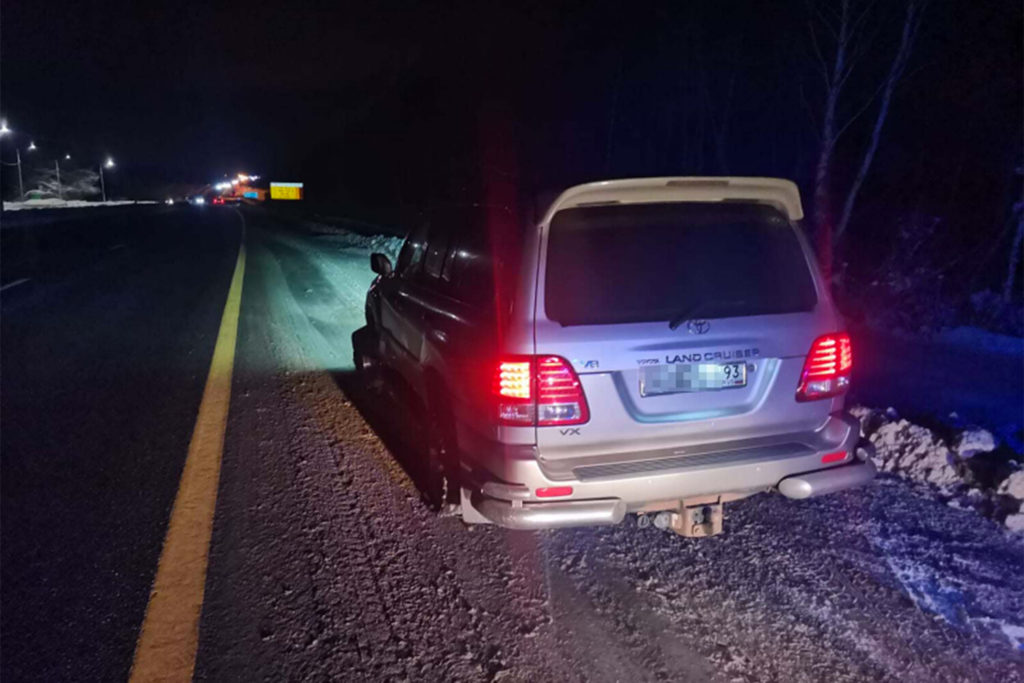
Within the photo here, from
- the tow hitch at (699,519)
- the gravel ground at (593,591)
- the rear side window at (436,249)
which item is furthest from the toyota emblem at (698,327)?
the rear side window at (436,249)

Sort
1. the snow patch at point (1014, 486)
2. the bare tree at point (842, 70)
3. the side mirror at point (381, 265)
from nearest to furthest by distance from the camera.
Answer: the snow patch at point (1014, 486), the side mirror at point (381, 265), the bare tree at point (842, 70)

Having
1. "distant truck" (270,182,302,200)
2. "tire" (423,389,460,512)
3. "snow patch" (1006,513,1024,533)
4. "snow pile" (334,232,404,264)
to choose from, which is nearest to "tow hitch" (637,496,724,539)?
"tire" (423,389,460,512)

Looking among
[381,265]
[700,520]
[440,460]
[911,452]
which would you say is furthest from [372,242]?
[700,520]

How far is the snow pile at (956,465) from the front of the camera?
4.18m

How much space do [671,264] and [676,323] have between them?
0.35 m

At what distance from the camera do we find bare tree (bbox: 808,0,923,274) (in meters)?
15.8

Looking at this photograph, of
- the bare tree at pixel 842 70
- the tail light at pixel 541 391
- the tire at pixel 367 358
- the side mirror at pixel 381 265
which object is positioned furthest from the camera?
the bare tree at pixel 842 70

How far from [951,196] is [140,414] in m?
16.5

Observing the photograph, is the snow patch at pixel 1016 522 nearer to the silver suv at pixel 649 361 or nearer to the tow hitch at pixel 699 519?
the silver suv at pixel 649 361

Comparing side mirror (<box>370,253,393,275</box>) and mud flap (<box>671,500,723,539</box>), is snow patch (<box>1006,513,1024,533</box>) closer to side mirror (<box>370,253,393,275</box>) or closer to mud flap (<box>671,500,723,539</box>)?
mud flap (<box>671,500,723,539</box>)

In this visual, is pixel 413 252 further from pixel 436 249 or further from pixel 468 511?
pixel 468 511

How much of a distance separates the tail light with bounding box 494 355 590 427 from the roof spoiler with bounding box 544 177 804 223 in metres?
0.67

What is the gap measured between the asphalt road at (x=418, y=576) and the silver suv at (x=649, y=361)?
1.32ft

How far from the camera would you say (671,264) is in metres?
3.42
